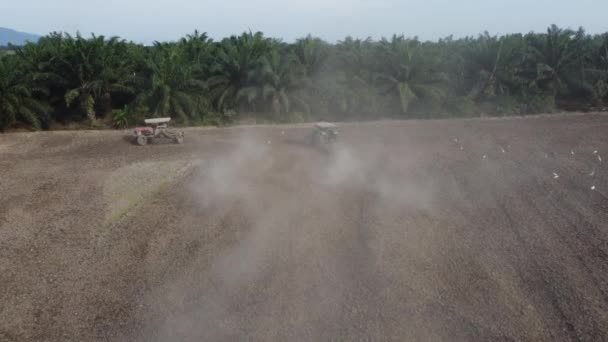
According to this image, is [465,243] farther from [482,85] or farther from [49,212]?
[482,85]

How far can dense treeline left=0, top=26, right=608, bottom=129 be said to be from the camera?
19078 mm

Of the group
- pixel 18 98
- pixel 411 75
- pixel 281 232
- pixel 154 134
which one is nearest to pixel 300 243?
pixel 281 232

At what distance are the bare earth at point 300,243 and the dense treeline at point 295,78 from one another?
3348 millimetres

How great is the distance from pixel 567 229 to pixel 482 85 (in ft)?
46.6

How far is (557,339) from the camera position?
733cm

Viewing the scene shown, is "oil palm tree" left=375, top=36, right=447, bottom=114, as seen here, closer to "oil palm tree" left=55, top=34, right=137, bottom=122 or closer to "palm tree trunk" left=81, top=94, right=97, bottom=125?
"oil palm tree" left=55, top=34, right=137, bottom=122

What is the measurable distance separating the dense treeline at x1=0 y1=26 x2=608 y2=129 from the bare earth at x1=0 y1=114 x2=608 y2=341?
3348mm

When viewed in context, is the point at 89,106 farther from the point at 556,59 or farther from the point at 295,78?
the point at 556,59

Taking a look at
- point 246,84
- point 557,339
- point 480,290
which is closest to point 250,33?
point 246,84

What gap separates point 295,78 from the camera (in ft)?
68.9

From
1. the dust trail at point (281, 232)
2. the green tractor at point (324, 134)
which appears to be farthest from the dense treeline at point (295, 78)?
the dust trail at point (281, 232)

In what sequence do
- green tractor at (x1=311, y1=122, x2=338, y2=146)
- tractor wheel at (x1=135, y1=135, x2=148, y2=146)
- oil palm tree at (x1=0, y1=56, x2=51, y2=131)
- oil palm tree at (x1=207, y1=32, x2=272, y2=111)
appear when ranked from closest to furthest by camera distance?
green tractor at (x1=311, y1=122, x2=338, y2=146) → tractor wheel at (x1=135, y1=135, x2=148, y2=146) → oil palm tree at (x1=0, y1=56, x2=51, y2=131) → oil palm tree at (x1=207, y1=32, x2=272, y2=111)

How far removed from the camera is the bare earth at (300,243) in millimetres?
7715

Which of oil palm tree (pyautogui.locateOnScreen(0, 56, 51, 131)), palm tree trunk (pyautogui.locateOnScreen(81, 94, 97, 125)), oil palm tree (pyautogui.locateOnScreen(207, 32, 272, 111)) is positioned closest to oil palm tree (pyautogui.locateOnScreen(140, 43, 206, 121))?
oil palm tree (pyautogui.locateOnScreen(207, 32, 272, 111))
